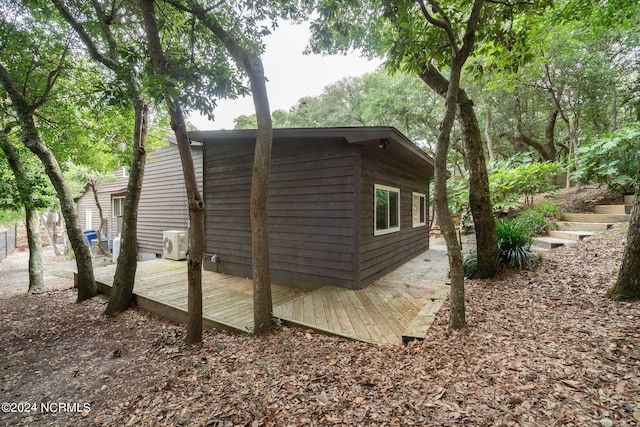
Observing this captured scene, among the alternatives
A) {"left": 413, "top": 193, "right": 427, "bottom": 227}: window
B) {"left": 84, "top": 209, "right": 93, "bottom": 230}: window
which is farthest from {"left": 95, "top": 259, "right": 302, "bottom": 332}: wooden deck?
{"left": 84, "top": 209, "right": 93, "bottom": 230}: window

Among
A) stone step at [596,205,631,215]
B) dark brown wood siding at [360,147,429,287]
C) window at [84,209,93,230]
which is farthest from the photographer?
window at [84,209,93,230]

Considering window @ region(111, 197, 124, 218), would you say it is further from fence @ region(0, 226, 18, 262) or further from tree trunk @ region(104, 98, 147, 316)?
tree trunk @ region(104, 98, 147, 316)

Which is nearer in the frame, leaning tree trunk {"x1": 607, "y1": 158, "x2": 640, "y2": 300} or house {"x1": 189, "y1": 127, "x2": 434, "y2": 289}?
leaning tree trunk {"x1": 607, "y1": 158, "x2": 640, "y2": 300}

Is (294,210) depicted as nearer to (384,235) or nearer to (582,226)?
(384,235)

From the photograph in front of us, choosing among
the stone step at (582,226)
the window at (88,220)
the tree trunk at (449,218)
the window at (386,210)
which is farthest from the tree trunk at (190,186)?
the window at (88,220)

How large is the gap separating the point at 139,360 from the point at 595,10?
27.7ft

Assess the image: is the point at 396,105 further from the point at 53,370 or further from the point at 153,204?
the point at 53,370

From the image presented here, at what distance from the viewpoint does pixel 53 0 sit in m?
4.17

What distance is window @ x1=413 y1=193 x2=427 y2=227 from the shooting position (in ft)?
25.3

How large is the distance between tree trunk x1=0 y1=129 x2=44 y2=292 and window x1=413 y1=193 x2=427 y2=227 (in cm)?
923

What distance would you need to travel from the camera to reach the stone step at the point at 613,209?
21.7 ft

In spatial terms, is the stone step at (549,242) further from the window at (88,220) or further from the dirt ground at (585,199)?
the window at (88,220)

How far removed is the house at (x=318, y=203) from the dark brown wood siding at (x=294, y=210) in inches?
0.7

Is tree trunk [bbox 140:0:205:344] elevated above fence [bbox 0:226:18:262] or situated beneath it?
elevated above
